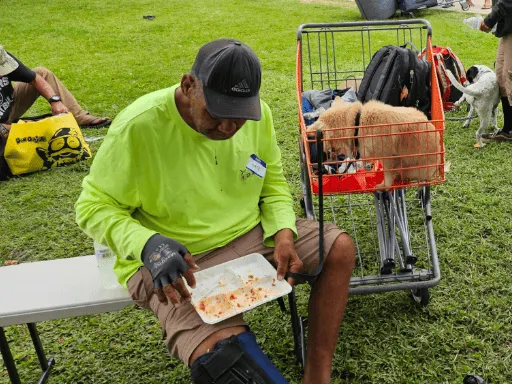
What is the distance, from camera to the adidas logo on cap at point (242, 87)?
1.89 m

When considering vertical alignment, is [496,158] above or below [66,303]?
below

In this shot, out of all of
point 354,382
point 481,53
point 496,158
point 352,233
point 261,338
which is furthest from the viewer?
point 481,53

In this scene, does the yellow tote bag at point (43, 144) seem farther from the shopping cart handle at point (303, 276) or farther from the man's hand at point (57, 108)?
the shopping cart handle at point (303, 276)

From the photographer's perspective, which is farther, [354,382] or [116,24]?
[116,24]

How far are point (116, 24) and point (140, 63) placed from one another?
370cm

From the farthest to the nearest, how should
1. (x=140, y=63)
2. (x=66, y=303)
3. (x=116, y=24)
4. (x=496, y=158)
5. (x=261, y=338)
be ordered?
(x=116, y=24) < (x=140, y=63) < (x=496, y=158) < (x=261, y=338) < (x=66, y=303)

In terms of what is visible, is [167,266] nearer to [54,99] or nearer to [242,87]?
[242,87]

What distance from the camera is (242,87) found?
1.91 meters

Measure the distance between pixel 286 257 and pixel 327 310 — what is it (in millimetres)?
273

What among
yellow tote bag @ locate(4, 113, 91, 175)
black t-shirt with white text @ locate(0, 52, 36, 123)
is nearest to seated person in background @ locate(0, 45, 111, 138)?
black t-shirt with white text @ locate(0, 52, 36, 123)

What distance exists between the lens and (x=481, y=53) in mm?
7602

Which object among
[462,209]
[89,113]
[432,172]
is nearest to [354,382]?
[432,172]

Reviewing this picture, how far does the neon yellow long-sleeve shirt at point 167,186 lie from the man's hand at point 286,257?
0.20 feet

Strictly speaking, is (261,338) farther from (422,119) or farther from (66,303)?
(422,119)
